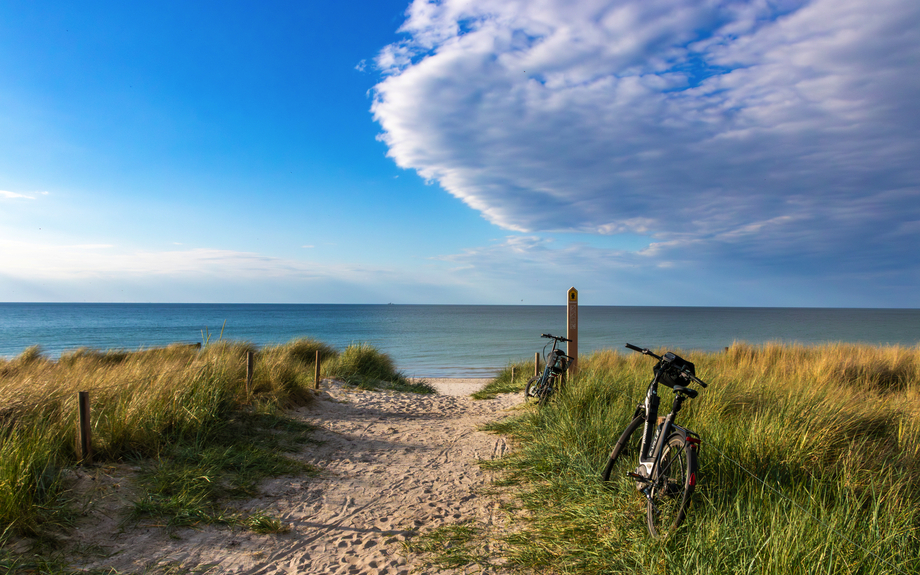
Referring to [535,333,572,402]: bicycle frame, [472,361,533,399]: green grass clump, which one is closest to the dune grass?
[535,333,572,402]: bicycle frame

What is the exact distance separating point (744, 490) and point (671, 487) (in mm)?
760

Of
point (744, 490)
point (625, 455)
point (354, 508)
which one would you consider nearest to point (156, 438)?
point (354, 508)

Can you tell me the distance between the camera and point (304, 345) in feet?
51.3

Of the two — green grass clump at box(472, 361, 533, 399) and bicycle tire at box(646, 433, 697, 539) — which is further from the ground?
bicycle tire at box(646, 433, 697, 539)

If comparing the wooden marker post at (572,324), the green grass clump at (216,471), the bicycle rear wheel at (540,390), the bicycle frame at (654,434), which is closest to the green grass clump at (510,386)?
the bicycle rear wheel at (540,390)

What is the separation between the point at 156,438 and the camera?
17.8ft

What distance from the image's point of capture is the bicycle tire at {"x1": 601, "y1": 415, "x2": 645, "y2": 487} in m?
4.08

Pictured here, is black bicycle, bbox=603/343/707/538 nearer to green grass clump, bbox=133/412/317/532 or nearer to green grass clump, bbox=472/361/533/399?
green grass clump, bbox=133/412/317/532

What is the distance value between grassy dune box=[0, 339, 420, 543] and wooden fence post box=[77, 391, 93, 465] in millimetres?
104

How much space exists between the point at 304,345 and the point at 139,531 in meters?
12.1

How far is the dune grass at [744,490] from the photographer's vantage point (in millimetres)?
2605

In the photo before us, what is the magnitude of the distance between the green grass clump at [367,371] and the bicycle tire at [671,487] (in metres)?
9.88

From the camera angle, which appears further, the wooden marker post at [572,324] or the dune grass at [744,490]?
the wooden marker post at [572,324]

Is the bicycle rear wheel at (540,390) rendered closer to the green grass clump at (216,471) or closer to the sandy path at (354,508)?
the sandy path at (354,508)
